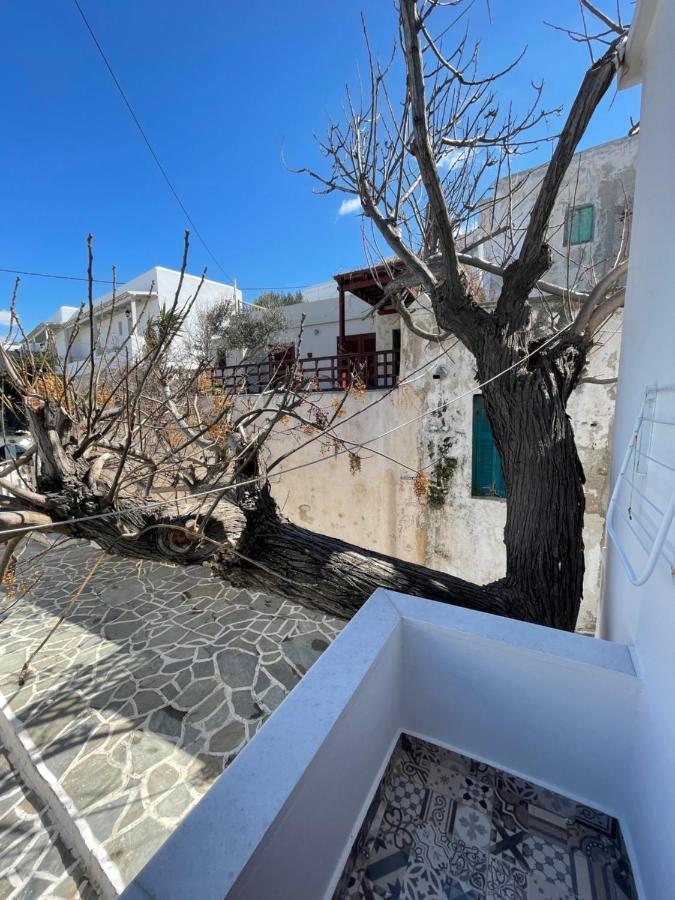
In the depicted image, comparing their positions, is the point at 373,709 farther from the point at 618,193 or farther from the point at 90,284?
the point at 618,193

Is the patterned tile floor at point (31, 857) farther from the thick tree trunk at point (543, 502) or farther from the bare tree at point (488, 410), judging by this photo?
the thick tree trunk at point (543, 502)

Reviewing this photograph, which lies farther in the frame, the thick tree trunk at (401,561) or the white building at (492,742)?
the thick tree trunk at (401,561)

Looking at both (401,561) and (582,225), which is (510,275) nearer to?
(401,561)

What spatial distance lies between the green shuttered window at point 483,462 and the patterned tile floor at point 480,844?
529cm

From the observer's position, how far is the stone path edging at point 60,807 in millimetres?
2105

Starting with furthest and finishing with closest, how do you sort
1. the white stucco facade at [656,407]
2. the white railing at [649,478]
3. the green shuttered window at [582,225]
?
the green shuttered window at [582,225], the white railing at [649,478], the white stucco facade at [656,407]

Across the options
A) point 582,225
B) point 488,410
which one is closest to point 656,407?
point 488,410

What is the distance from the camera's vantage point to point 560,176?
102 inches

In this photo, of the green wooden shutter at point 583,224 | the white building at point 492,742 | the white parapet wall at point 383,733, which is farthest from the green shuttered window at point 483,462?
the white parapet wall at point 383,733

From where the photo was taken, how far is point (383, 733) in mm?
1553

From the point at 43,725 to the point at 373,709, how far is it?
3347mm

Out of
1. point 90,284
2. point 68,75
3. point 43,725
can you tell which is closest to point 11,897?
point 43,725

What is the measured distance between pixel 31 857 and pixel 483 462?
656 cm

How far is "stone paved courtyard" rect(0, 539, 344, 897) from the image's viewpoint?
252 centimetres
